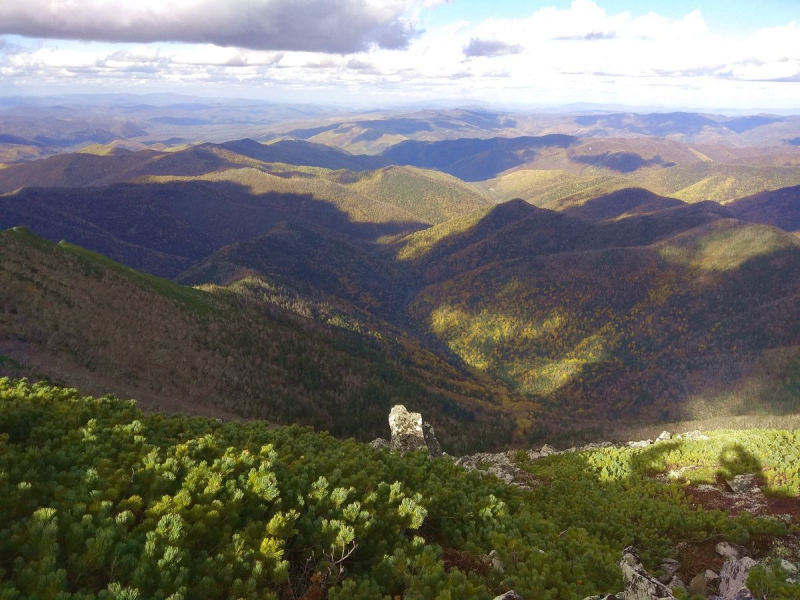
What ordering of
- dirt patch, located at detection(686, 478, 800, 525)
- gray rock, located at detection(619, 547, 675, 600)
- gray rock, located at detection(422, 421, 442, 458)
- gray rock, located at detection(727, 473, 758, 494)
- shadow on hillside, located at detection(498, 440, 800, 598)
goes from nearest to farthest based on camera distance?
1. gray rock, located at detection(619, 547, 675, 600)
2. shadow on hillside, located at detection(498, 440, 800, 598)
3. dirt patch, located at detection(686, 478, 800, 525)
4. gray rock, located at detection(727, 473, 758, 494)
5. gray rock, located at detection(422, 421, 442, 458)

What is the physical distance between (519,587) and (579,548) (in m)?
5.29

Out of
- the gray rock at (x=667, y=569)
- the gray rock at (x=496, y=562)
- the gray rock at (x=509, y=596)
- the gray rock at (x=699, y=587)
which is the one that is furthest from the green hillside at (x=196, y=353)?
the gray rock at (x=699, y=587)

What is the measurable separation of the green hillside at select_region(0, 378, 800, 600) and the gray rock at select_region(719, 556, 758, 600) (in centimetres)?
110

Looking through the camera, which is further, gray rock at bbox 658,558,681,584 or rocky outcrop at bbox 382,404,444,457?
rocky outcrop at bbox 382,404,444,457

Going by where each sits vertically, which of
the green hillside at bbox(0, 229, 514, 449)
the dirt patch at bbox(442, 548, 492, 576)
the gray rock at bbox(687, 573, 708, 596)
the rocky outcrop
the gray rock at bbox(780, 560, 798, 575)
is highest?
the gray rock at bbox(780, 560, 798, 575)

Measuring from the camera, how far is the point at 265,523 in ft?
47.1

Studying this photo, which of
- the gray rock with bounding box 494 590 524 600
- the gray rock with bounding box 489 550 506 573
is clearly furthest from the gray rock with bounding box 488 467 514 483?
the gray rock with bounding box 494 590 524 600

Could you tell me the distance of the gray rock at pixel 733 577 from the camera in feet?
48.4

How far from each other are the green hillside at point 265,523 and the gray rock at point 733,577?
→ 3.60 ft

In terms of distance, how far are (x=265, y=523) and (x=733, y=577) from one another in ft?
51.8

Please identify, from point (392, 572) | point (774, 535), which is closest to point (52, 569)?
point (392, 572)

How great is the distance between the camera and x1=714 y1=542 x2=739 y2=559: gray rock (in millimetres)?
20188

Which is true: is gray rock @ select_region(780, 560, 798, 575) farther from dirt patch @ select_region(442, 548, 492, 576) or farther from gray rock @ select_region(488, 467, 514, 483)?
gray rock @ select_region(488, 467, 514, 483)

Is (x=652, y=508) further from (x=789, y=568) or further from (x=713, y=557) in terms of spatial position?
(x=789, y=568)
